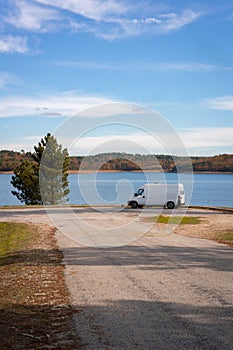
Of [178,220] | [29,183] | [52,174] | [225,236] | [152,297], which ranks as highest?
[52,174]

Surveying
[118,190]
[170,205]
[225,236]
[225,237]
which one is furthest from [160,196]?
[225,237]

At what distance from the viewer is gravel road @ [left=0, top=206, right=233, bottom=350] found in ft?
23.6

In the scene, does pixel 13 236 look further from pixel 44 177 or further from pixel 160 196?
pixel 44 177

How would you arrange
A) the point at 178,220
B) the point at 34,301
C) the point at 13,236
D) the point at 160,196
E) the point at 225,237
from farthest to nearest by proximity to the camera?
1. the point at 160,196
2. the point at 178,220
3. the point at 13,236
4. the point at 225,237
5. the point at 34,301

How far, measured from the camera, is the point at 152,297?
999 cm

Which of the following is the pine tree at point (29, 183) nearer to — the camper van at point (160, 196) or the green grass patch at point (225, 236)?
the camper van at point (160, 196)

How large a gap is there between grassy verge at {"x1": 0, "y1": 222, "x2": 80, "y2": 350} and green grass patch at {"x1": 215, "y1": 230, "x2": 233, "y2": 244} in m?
7.57

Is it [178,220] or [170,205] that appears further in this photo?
[170,205]

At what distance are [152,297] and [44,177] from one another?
167 ft

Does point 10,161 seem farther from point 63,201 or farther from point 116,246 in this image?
point 116,246

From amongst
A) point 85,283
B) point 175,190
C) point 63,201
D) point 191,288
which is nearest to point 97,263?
point 85,283

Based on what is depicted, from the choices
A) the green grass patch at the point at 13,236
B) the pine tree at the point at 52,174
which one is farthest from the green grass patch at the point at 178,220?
the pine tree at the point at 52,174

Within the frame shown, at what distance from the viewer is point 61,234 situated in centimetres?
2398

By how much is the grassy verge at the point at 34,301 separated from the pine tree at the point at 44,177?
40650mm
